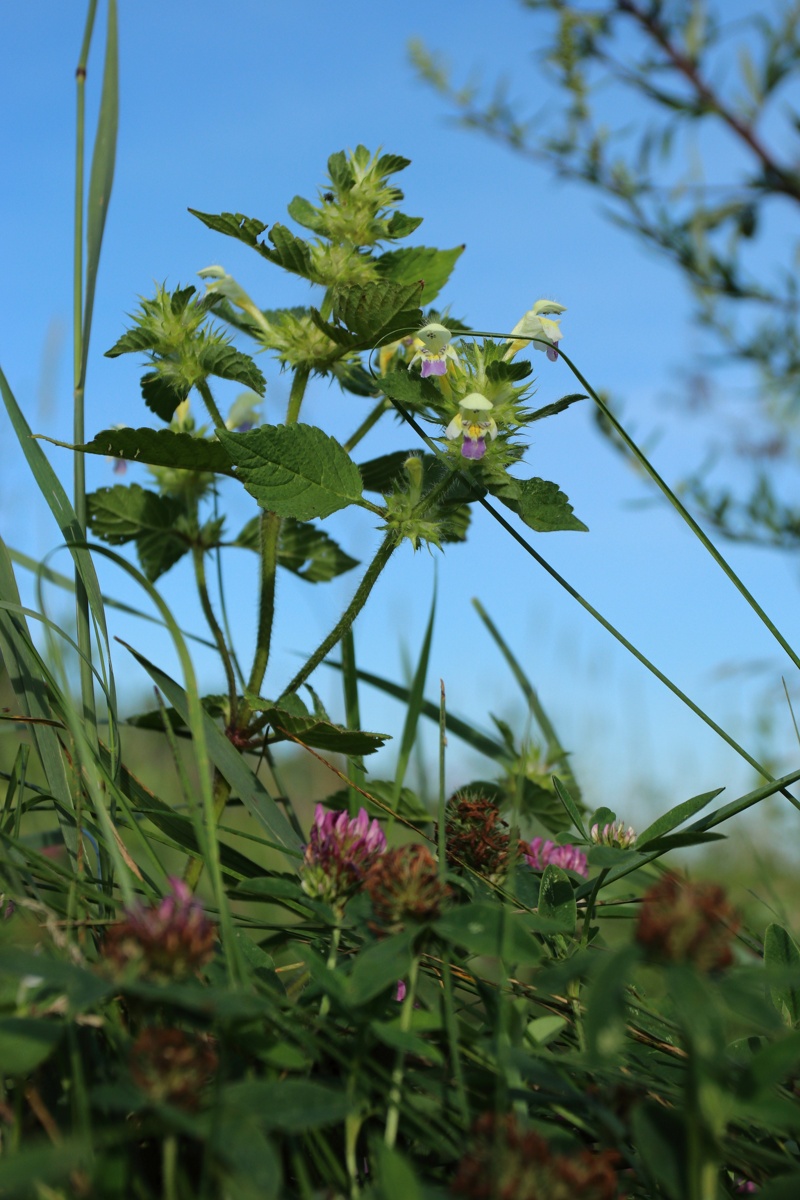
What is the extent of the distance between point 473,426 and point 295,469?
0.73ft

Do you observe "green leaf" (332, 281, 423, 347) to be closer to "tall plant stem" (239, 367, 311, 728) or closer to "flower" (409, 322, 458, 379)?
"flower" (409, 322, 458, 379)

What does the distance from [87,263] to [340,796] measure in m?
0.84

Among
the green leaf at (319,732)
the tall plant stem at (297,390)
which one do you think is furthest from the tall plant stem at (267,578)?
the green leaf at (319,732)

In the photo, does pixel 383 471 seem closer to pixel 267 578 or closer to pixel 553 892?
pixel 267 578

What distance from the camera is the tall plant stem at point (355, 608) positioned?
47.6 inches

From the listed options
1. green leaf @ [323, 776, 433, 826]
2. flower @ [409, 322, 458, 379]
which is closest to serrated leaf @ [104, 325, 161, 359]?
flower @ [409, 322, 458, 379]

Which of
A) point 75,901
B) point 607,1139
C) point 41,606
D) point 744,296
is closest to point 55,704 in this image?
point 41,606

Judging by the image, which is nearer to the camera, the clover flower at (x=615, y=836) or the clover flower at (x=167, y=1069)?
the clover flower at (x=167, y=1069)

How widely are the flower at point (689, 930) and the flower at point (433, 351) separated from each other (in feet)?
2.56

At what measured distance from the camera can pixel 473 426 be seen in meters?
1.09

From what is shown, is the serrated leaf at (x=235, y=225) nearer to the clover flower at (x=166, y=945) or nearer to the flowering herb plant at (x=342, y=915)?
the flowering herb plant at (x=342, y=915)

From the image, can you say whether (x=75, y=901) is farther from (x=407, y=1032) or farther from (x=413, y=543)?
(x=413, y=543)

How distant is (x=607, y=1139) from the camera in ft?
1.95

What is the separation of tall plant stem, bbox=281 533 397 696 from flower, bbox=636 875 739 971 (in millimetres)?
739
